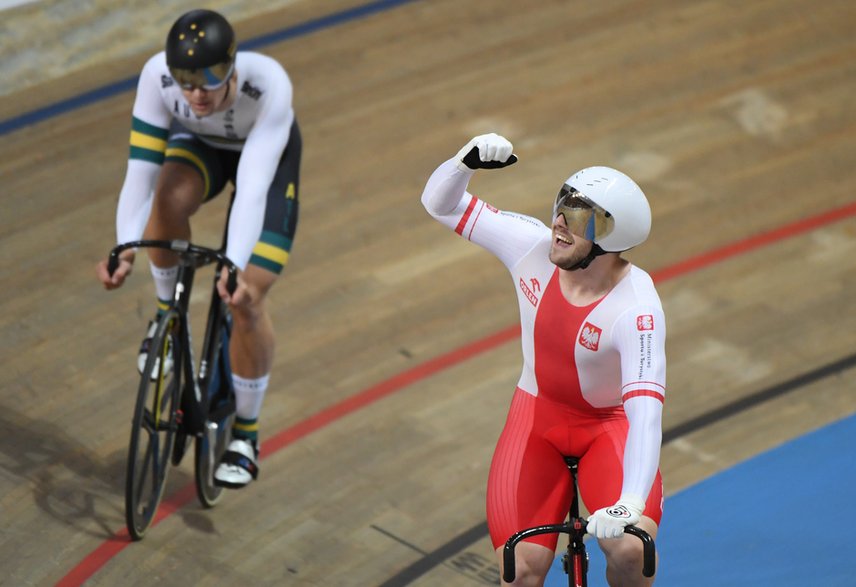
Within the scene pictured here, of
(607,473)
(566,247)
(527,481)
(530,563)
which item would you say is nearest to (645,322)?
(566,247)

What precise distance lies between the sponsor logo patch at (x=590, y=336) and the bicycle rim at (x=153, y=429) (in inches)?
54.3

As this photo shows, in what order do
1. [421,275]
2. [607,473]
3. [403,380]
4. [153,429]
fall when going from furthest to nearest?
1. [421,275]
2. [403,380]
3. [153,429]
4. [607,473]

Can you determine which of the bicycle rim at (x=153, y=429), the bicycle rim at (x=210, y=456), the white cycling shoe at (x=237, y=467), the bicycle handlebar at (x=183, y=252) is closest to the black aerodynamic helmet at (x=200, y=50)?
the bicycle handlebar at (x=183, y=252)

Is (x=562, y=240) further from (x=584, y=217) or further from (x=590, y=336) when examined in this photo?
(x=590, y=336)

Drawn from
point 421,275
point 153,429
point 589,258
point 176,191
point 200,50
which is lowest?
point 153,429

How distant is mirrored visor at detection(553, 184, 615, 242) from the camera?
3.09m

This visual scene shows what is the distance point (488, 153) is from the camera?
3.19m

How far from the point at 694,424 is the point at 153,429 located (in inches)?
77.5

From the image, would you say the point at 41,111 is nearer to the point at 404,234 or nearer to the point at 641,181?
the point at 404,234

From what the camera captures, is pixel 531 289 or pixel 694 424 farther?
pixel 694 424

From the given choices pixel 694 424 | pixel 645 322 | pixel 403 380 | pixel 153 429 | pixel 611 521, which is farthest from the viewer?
pixel 403 380

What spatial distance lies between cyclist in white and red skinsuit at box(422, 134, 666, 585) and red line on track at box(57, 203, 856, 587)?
1471 mm

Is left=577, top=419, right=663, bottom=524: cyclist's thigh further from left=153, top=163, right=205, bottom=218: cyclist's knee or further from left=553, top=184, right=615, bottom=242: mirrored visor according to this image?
left=153, top=163, right=205, bottom=218: cyclist's knee

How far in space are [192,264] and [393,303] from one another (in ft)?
5.44
